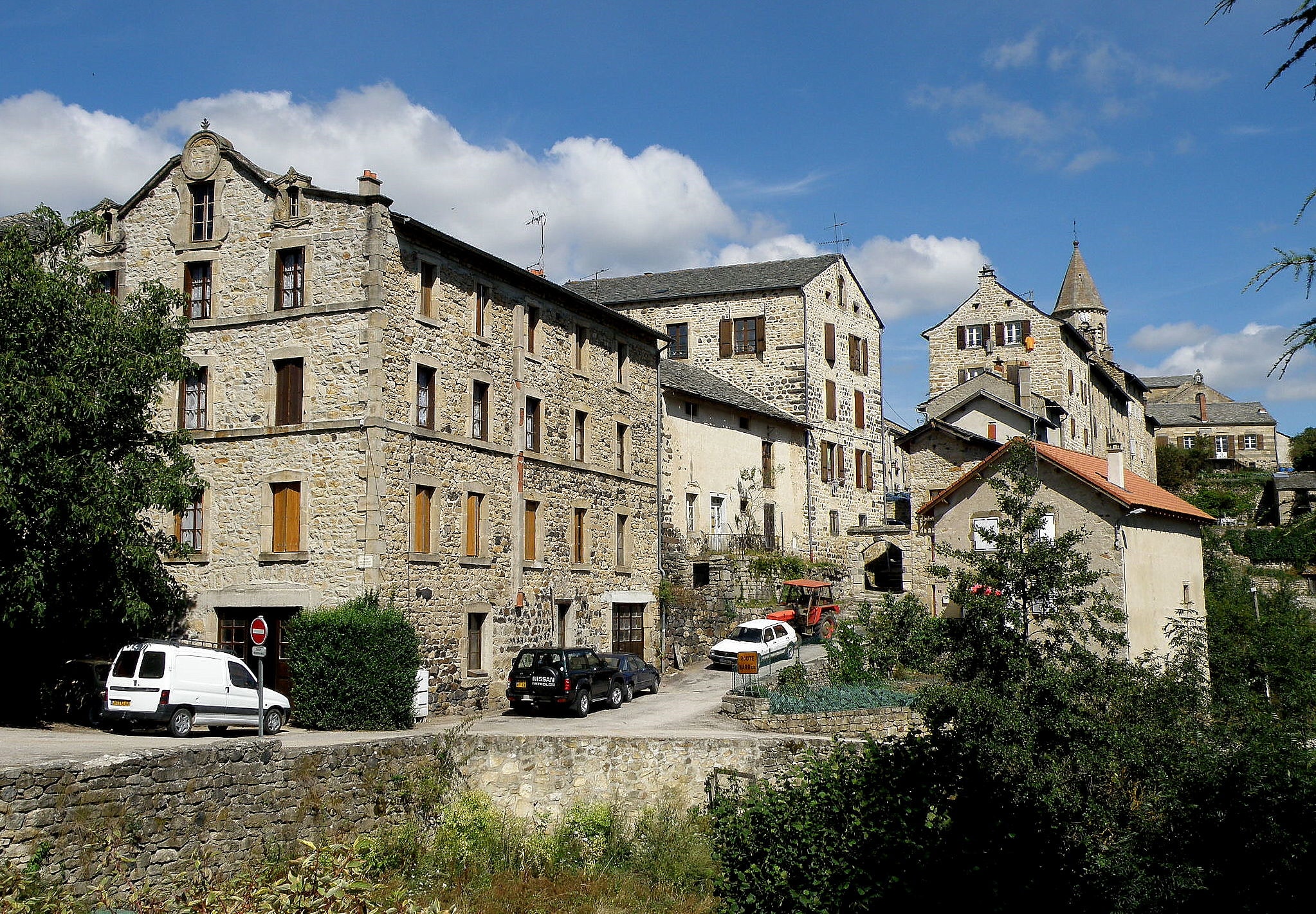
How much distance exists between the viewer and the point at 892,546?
41500 mm

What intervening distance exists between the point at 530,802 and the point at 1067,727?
11242mm

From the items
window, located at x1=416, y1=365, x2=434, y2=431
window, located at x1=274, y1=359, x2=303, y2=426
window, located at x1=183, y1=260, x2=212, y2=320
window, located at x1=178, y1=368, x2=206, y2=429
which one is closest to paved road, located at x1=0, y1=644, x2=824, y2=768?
window, located at x1=416, y1=365, x2=434, y2=431

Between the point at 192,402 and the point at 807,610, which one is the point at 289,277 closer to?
the point at 192,402

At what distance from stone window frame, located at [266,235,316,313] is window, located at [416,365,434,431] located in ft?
9.62

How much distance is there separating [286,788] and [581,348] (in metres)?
17.1

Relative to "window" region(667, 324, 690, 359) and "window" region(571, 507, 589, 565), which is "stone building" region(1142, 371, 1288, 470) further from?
"window" region(571, 507, 589, 565)

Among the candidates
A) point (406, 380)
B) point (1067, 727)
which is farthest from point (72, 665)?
point (1067, 727)

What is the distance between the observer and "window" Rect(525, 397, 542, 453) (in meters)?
29.5

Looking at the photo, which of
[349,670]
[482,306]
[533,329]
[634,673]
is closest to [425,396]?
[482,306]

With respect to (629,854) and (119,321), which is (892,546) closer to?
(629,854)

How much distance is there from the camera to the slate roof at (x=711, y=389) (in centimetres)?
3816

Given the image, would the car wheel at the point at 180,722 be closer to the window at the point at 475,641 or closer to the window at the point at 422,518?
the window at the point at 422,518

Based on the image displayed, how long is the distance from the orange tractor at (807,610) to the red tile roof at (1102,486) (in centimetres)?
754

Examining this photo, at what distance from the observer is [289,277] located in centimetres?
2564
